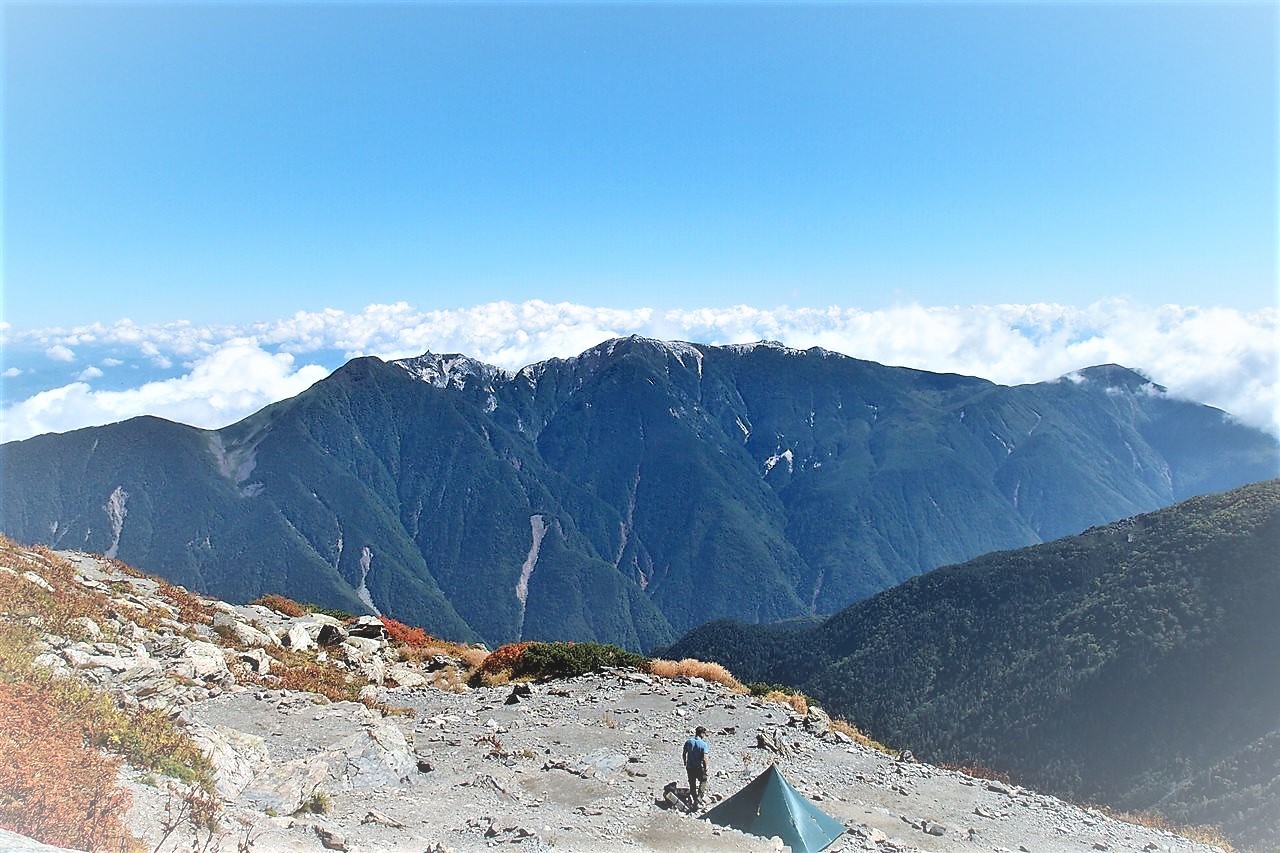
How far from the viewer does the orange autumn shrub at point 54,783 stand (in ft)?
32.1

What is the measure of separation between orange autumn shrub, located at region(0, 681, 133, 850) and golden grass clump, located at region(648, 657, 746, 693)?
20.9 m

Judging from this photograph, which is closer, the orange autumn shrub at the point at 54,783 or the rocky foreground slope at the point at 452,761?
the orange autumn shrub at the point at 54,783

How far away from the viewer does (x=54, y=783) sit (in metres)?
10.6

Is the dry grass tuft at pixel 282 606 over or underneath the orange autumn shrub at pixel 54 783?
underneath

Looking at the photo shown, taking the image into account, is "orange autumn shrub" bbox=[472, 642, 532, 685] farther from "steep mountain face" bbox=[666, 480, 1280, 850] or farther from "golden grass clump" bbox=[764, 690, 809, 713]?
"steep mountain face" bbox=[666, 480, 1280, 850]

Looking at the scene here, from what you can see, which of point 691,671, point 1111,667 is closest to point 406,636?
point 691,671

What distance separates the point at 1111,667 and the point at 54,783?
4838 inches

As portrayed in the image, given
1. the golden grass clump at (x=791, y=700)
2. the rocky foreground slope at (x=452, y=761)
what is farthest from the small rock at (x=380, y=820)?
the golden grass clump at (x=791, y=700)

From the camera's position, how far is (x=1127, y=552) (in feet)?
414

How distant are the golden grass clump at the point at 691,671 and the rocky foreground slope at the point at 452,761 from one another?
230cm

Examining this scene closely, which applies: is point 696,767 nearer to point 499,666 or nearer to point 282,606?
point 499,666

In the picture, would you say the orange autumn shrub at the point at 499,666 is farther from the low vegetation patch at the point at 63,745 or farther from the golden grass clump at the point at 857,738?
the low vegetation patch at the point at 63,745

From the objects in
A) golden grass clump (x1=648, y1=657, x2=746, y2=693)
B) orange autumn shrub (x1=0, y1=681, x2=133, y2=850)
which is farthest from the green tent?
golden grass clump (x1=648, y1=657, x2=746, y2=693)

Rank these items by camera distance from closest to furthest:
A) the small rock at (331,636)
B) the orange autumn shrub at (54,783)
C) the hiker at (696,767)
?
the orange autumn shrub at (54,783), the hiker at (696,767), the small rock at (331,636)
